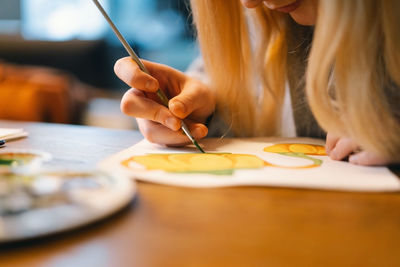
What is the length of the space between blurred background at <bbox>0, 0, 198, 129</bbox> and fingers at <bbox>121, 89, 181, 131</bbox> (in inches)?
12.1

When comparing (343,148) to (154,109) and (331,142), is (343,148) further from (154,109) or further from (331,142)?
(154,109)

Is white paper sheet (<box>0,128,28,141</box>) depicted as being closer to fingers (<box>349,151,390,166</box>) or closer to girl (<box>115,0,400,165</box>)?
girl (<box>115,0,400,165</box>)

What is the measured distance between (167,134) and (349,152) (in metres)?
0.25

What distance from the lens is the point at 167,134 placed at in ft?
1.93

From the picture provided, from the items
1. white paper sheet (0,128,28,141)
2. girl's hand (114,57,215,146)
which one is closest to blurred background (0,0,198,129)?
girl's hand (114,57,215,146)

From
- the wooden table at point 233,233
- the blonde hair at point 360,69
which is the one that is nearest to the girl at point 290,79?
the blonde hair at point 360,69

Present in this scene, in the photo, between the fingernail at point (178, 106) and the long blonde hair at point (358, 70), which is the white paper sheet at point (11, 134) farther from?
the long blonde hair at point (358, 70)

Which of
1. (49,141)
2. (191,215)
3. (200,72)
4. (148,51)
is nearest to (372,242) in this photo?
(191,215)

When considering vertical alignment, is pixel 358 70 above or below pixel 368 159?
above

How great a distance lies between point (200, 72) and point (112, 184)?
23.3 inches

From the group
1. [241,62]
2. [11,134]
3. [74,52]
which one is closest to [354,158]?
[241,62]

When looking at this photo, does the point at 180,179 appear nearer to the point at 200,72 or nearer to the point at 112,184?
the point at 112,184

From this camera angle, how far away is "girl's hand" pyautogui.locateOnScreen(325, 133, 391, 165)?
0.49 meters

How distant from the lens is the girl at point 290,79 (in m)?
0.46
